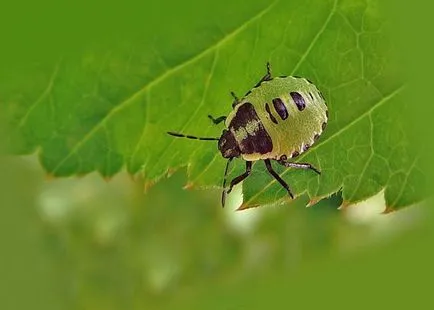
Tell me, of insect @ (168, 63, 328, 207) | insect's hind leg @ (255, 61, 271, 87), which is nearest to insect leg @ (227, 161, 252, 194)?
insect @ (168, 63, 328, 207)

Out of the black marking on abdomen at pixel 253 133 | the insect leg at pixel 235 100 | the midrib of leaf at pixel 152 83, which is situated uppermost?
the midrib of leaf at pixel 152 83

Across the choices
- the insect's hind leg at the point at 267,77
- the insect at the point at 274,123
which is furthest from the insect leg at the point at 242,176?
the insect's hind leg at the point at 267,77

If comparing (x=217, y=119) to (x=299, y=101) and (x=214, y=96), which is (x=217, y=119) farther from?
(x=299, y=101)

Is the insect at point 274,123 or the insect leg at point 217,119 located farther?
the insect leg at point 217,119

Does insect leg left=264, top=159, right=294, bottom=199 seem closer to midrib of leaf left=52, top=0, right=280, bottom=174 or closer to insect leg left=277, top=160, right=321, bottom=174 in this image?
insect leg left=277, top=160, right=321, bottom=174

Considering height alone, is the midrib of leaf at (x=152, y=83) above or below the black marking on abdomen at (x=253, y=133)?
above

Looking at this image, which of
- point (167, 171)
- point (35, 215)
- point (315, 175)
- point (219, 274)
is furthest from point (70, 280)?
point (315, 175)

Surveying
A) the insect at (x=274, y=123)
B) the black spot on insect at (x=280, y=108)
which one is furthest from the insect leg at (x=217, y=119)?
the black spot on insect at (x=280, y=108)

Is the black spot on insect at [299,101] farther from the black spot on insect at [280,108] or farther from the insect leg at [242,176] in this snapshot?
the insect leg at [242,176]
